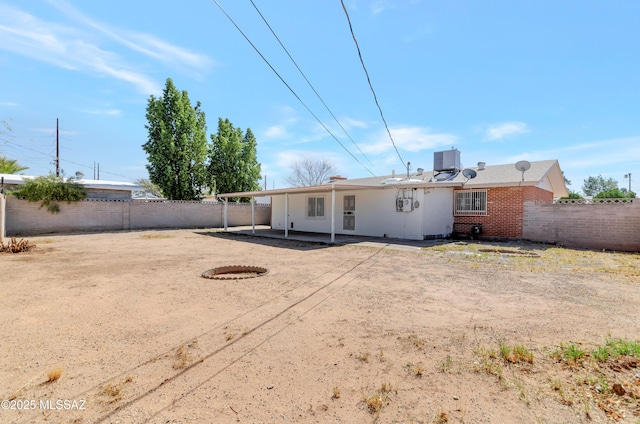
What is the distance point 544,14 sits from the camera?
7.98m

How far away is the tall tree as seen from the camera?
144 ft

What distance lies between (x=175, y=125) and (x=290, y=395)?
856 inches

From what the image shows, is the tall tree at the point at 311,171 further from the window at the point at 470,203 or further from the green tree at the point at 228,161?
the window at the point at 470,203

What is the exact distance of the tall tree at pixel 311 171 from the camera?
44.0 meters

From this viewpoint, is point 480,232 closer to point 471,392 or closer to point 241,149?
point 471,392

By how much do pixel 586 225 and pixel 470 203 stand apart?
4.18m

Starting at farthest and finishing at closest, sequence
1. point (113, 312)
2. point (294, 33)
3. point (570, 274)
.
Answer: point (294, 33) → point (570, 274) → point (113, 312)

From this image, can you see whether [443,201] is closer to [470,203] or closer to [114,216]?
[470,203]

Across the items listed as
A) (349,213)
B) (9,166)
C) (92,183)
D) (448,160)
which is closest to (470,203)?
(448,160)

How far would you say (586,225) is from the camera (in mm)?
11086

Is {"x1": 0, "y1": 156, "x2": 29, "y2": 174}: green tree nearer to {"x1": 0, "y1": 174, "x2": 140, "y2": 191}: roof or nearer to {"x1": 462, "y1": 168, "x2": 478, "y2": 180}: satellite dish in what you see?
{"x1": 0, "y1": 174, "x2": 140, "y2": 191}: roof

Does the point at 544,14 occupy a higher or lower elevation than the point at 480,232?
higher

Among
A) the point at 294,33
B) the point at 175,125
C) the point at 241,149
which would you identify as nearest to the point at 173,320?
the point at 294,33

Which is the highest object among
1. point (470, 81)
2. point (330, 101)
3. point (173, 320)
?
point (470, 81)
